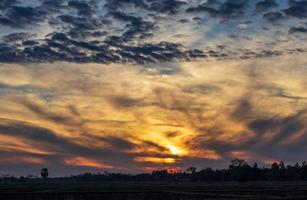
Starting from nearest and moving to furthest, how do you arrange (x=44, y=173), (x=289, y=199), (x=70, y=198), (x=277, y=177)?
1. (x=289, y=199)
2. (x=70, y=198)
3. (x=44, y=173)
4. (x=277, y=177)

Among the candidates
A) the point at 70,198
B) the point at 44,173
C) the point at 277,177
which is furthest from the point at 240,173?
the point at 70,198

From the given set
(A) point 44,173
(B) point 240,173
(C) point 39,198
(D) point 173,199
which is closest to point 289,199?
(D) point 173,199

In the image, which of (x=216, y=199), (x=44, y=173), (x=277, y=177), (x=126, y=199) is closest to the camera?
(x=216, y=199)

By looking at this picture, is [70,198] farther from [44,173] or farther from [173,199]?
[44,173]

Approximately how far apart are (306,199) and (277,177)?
148m

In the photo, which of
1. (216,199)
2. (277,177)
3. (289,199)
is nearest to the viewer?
(289,199)

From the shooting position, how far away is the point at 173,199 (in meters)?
59.1

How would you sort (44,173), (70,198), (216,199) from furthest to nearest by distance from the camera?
1. (44,173)
2. (70,198)
3. (216,199)

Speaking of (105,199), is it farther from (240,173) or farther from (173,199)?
(240,173)

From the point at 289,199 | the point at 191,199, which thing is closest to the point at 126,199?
the point at 191,199

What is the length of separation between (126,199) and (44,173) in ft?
389

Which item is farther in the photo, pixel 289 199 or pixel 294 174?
pixel 294 174

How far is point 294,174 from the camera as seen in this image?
199 metres

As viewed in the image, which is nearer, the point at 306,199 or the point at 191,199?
the point at 306,199
